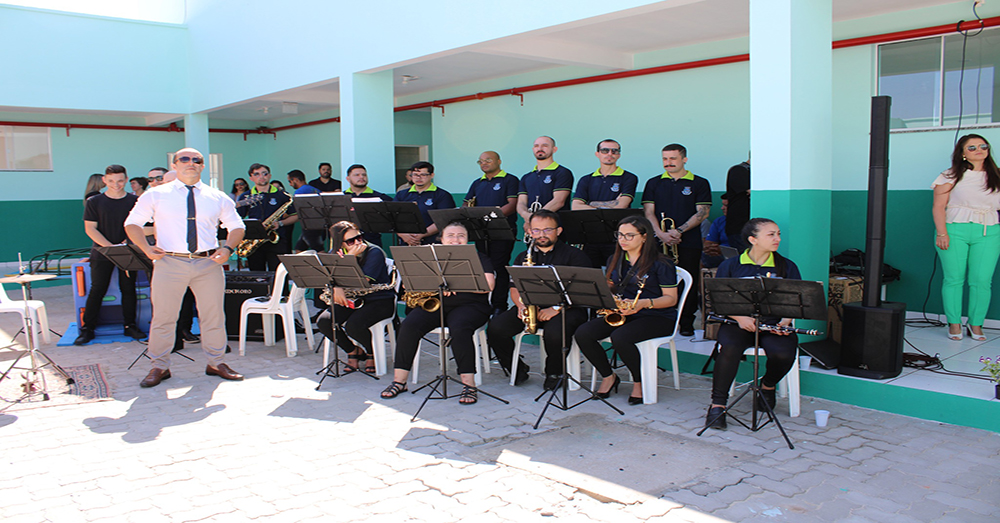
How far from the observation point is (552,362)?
5.05m

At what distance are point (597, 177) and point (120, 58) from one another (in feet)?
29.5

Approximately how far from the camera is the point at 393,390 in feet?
16.5

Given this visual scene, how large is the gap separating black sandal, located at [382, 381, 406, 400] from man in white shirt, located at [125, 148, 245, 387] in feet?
4.47

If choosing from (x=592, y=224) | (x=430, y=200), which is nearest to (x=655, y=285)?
(x=592, y=224)

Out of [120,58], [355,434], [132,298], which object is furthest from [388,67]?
[120,58]

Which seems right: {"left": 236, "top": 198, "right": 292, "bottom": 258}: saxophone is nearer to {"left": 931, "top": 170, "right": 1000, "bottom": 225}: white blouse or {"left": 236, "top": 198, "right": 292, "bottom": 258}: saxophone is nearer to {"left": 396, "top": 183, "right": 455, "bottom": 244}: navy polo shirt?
{"left": 396, "top": 183, "right": 455, "bottom": 244}: navy polo shirt

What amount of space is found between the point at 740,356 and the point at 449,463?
72.7 inches

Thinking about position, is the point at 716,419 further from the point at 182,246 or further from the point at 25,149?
the point at 25,149

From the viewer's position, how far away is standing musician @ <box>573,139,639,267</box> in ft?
20.3

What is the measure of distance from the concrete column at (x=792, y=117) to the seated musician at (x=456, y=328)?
2.02 m

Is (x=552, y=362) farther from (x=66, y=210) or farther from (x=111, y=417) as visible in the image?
(x=66, y=210)

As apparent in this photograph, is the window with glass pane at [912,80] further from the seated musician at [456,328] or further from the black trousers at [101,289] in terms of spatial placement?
the black trousers at [101,289]

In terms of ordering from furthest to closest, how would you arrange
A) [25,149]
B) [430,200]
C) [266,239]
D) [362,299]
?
[25,149] < [266,239] < [430,200] < [362,299]

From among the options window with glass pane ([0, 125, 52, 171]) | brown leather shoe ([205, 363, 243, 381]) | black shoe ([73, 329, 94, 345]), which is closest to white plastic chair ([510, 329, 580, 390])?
brown leather shoe ([205, 363, 243, 381])
